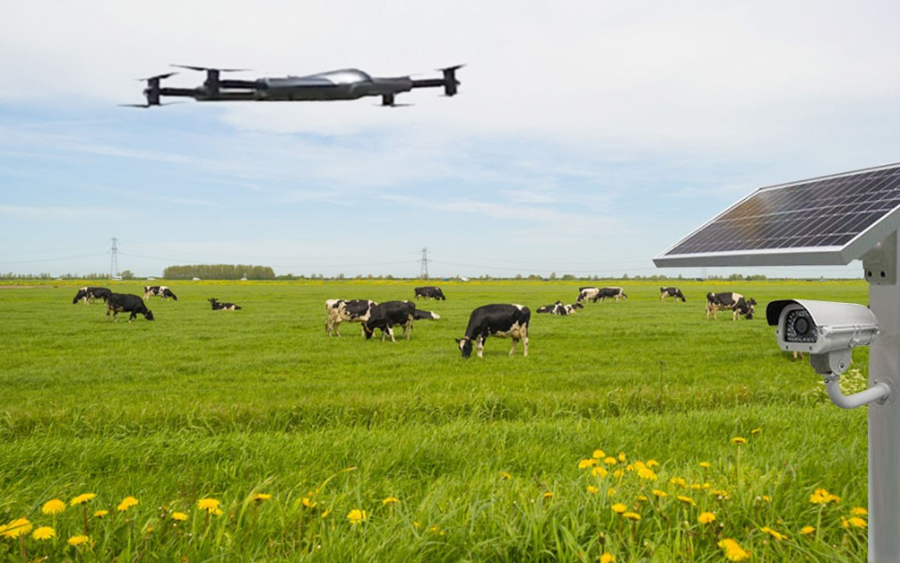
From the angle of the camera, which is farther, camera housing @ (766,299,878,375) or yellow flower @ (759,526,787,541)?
yellow flower @ (759,526,787,541)

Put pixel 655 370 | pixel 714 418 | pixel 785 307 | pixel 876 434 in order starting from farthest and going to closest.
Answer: pixel 655 370
pixel 714 418
pixel 876 434
pixel 785 307

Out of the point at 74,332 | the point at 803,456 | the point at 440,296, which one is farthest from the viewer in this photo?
the point at 440,296

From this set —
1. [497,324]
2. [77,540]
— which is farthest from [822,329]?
[497,324]

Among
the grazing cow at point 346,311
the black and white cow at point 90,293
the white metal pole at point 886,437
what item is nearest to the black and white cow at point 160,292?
the black and white cow at point 90,293

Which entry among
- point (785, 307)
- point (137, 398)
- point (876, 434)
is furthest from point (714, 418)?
point (137, 398)

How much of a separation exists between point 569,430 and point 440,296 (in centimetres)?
4933

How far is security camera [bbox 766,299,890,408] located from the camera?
3254 millimetres

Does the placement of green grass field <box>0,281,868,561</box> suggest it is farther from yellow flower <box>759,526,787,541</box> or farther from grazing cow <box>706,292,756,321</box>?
grazing cow <box>706,292,756,321</box>

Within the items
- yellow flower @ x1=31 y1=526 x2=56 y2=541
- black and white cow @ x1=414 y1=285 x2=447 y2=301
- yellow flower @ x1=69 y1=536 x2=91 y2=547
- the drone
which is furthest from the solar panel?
black and white cow @ x1=414 y1=285 x2=447 y2=301

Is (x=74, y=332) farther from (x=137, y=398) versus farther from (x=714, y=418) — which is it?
(x=714, y=418)

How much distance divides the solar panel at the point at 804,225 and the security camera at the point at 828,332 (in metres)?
0.26

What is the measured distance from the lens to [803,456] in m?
5.84

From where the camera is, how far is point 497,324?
1880 centimetres

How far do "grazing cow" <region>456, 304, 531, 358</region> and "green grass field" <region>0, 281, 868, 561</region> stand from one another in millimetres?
2119
